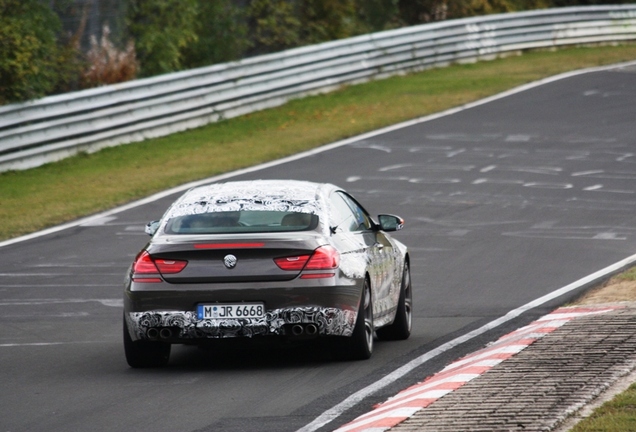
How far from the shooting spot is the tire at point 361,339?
1005 cm

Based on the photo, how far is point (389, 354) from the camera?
1055cm

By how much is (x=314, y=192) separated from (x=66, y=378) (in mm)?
2494

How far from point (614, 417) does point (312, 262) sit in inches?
124

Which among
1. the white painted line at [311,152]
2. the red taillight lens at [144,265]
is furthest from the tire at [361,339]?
the white painted line at [311,152]

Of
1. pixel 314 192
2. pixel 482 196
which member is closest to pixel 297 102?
pixel 482 196

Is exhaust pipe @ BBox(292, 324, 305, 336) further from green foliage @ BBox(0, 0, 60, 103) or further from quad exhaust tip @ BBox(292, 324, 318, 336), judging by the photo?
green foliage @ BBox(0, 0, 60, 103)

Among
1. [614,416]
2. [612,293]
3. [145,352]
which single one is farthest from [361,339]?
[612,293]

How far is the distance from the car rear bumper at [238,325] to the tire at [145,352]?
0.28 m

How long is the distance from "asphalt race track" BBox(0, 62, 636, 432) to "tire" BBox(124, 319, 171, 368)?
0.35ft

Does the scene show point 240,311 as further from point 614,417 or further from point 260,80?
point 260,80

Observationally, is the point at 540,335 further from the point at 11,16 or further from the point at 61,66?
the point at 61,66

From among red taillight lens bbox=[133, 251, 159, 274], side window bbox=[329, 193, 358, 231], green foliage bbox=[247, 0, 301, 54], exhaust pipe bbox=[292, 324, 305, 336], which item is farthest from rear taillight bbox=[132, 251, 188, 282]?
green foliage bbox=[247, 0, 301, 54]

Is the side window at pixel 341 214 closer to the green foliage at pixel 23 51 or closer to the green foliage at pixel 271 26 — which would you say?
the green foliage at pixel 23 51

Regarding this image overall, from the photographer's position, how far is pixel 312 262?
9.79 metres
